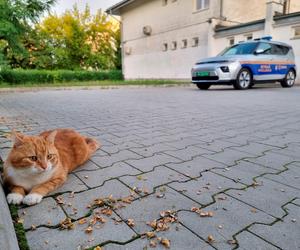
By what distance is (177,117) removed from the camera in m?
4.85

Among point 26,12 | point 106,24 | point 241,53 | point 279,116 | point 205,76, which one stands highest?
point 106,24

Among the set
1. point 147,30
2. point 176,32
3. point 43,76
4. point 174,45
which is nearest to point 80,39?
point 147,30

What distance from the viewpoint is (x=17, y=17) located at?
8.80m

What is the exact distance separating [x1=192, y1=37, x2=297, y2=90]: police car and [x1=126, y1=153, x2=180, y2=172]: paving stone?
776cm

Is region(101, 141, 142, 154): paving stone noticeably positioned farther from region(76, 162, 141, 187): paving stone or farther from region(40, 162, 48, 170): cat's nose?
region(40, 162, 48, 170): cat's nose

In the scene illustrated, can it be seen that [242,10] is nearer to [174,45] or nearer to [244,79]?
[174,45]

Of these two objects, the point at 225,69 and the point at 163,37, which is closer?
the point at 225,69

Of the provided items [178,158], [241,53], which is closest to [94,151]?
[178,158]

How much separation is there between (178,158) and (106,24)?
28757 mm

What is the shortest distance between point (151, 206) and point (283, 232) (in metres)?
0.76

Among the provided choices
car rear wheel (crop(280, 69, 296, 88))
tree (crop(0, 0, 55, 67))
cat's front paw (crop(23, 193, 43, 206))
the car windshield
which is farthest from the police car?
cat's front paw (crop(23, 193, 43, 206))

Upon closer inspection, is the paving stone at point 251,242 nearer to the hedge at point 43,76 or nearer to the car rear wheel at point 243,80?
the car rear wheel at point 243,80

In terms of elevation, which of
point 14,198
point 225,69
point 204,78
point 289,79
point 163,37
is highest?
point 163,37

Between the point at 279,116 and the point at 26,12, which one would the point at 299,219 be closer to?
the point at 279,116
